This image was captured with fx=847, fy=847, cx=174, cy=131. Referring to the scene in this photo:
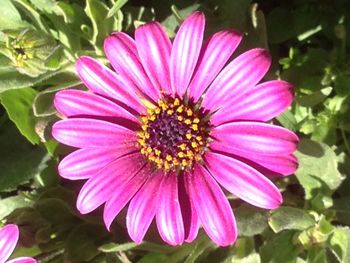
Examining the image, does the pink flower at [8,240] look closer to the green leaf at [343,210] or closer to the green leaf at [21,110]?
the green leaf at [21,110]

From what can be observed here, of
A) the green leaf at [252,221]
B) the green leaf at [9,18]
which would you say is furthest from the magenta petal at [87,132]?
the green leaf at [9,18]

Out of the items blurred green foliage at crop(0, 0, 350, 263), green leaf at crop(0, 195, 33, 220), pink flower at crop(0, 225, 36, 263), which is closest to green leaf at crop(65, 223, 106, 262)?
blurred green foliage at crop(0, 0, 350, 263)

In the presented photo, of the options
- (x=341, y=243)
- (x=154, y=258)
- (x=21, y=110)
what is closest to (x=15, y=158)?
(x=21, y=110)

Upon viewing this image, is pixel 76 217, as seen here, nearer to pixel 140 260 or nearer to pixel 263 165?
pixel 140 260

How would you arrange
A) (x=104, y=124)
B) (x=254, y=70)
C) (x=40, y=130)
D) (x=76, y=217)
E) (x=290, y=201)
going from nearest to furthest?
1. (x=254, y=70)
2. (x=104, y=124)
3. (x=40, y=130)
4. (x=290, y=201)
5. (x=76, y=217)

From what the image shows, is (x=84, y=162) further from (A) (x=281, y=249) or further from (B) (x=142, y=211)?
(A) (x=281, y=249)

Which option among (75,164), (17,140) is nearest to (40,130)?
(75,164)

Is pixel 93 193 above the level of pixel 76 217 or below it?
above

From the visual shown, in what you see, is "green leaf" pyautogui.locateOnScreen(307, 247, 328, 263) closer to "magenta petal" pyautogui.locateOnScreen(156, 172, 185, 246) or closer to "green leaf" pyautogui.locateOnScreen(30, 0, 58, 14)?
"magenta petal" pyautogui.locateOnScreen(156, 172, 185, 246)
